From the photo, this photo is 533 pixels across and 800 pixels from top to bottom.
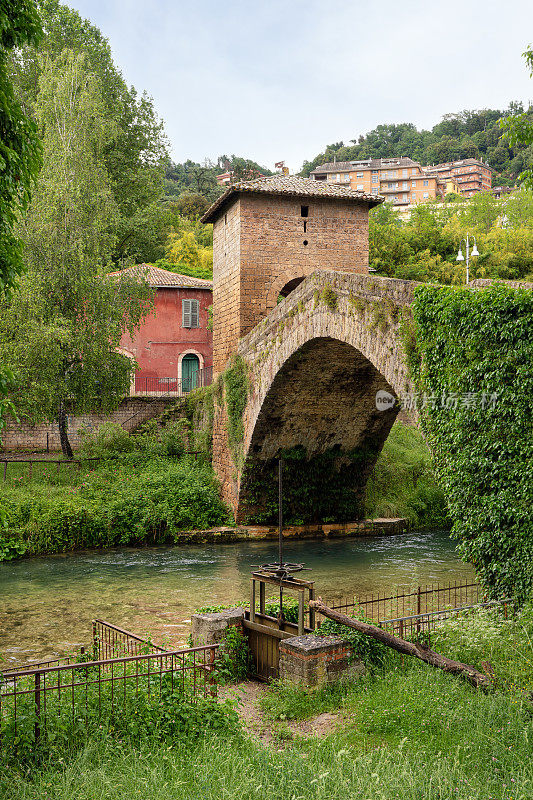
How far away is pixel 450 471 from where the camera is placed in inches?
365

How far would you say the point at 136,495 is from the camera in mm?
17656

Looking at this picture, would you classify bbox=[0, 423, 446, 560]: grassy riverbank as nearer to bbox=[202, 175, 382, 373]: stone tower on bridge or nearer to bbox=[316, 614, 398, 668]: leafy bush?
bbox=[202, 175, 382, 373]: stone tower on bridge

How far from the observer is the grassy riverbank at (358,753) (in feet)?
14.5

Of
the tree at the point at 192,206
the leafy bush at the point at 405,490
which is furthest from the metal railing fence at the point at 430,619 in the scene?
the tree at the point at 192,206

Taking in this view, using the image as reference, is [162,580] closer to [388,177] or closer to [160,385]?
[160,385]

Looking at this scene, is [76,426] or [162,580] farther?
[76,426]

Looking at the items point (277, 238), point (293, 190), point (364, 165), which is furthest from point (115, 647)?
point (364, 165)

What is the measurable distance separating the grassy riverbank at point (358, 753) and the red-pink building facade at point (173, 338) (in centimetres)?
2248

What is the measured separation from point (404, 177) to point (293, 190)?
8106 cm

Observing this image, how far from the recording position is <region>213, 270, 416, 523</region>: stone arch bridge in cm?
1300

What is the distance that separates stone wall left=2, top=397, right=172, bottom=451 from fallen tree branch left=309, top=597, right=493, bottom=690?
14.6m

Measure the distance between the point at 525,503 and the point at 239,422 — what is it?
35.2 feet

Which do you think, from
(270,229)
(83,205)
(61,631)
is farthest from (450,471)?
(83,205)

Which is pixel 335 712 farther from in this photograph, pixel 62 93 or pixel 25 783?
pixel 62 93
